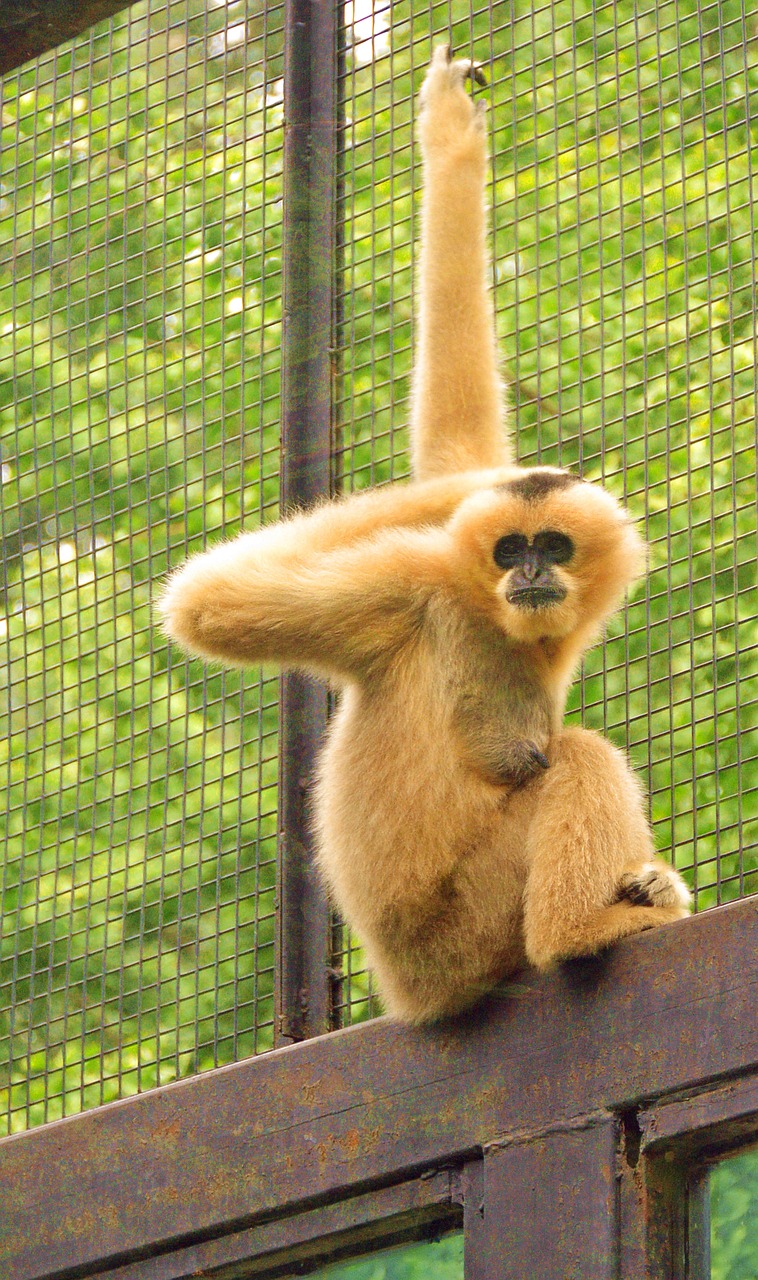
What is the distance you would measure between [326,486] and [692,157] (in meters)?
5.80

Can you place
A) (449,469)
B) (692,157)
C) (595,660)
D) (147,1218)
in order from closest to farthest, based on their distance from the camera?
1. (147,1218)
2. (449,469)
3. (595,660)
4. (692,157)

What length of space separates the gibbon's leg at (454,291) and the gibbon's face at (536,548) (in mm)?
831

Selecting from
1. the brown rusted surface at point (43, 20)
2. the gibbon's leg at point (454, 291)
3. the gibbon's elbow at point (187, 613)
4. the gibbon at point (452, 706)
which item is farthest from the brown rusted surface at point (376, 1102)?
the brown rusted surface at point (43, 20)

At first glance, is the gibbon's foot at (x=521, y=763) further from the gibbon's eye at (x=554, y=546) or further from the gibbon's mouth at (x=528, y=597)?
the gibbon's eye at (x=554, y=546)

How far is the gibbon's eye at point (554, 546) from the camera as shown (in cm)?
481

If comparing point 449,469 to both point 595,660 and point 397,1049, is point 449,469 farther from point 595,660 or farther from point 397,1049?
point 595,660

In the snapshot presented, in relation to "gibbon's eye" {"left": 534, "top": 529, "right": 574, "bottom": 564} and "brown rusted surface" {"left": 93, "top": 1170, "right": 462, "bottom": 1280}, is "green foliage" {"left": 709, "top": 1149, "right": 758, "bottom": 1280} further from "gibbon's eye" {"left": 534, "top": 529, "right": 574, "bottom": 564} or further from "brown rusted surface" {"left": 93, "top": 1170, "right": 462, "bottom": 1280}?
"gibbon's eye" {"left": 534, "top": 529, "right": 574, "bottom": 564}

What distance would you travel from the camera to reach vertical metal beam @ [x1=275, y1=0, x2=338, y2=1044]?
488 centimetres

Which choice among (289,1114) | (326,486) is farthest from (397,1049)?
(326,486)

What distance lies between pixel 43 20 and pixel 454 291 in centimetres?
209

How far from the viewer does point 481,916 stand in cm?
455

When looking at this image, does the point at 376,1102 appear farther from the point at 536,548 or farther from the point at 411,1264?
the point at 536,548

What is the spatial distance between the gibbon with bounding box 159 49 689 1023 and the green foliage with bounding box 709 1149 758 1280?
0.61 meters

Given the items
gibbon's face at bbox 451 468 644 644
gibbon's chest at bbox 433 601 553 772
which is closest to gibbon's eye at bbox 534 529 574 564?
gibbon's face at bbox 451 468 644 644
